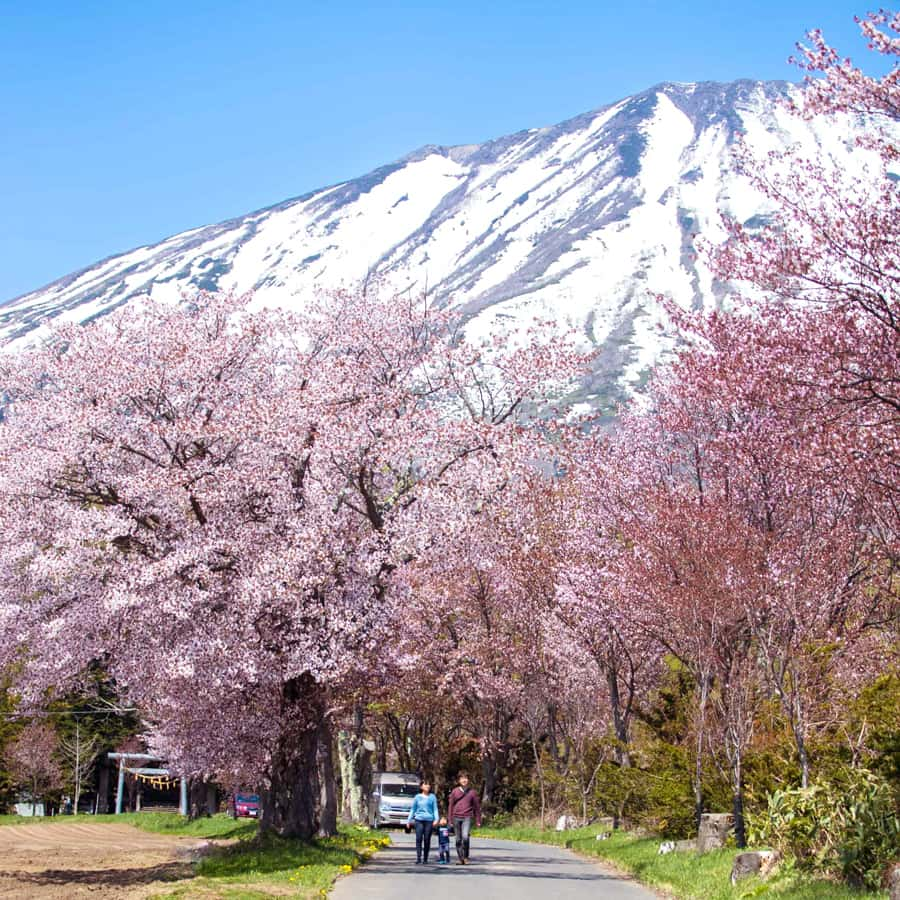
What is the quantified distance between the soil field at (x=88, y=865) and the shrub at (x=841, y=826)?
787 centimetres

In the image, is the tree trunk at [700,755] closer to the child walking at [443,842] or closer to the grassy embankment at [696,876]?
the grassy embankment at [696,876]

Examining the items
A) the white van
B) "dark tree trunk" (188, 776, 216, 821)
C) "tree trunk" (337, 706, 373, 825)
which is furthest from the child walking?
"dark tree trunk" (188, 776, 216, 821)

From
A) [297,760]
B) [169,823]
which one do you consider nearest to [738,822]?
[297,760]

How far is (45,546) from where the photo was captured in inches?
918

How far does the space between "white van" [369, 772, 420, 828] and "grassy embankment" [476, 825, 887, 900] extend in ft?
→ 56.0

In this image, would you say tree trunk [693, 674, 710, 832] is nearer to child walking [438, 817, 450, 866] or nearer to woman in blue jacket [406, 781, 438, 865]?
child walking [438, 817, 450, 866]

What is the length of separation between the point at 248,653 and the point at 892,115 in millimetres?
14076

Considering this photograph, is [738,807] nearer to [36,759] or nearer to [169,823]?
[169,823]

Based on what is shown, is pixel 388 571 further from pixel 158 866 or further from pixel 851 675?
pixel 851 675

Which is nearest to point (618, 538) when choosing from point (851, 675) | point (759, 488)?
point (759, 488)

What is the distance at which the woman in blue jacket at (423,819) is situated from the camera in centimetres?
2364

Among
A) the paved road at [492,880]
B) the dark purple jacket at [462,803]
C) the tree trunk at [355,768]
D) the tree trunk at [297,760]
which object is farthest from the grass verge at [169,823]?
the dark purple jacket at [462,803]

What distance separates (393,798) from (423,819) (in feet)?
76.0

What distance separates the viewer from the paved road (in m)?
16.4
